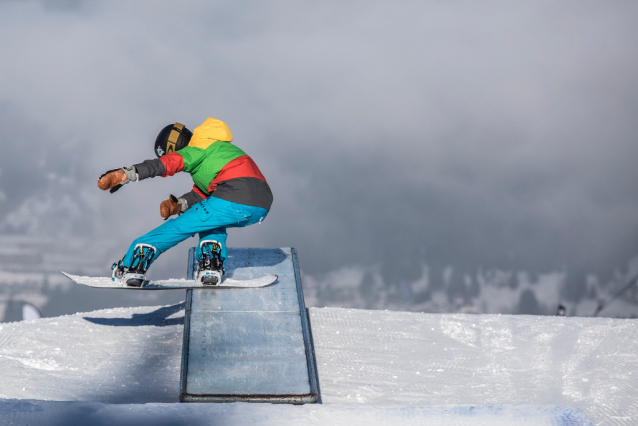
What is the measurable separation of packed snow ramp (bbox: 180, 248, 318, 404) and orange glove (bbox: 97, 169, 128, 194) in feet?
4.69

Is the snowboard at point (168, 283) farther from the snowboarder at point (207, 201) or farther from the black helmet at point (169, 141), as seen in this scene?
the black helmet at point (169, 141)

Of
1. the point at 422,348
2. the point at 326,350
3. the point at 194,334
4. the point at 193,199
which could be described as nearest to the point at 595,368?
the point at 422,348

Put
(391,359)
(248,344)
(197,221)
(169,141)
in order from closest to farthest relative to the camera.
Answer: (248,344)
(197,221)
(169,141)
(391,359)

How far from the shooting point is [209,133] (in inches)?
231

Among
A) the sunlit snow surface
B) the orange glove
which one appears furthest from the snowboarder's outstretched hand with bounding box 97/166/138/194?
the sunlit snow surface

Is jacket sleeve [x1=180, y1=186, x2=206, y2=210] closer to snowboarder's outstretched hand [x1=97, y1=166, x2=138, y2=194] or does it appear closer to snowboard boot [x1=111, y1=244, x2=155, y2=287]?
snowboard boot [x1=111, y1=244, x2=155, y2=287]

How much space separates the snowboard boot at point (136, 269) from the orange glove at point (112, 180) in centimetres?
74

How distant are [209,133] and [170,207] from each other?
3.23ft

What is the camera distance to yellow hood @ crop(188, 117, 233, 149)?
5820 millimetres

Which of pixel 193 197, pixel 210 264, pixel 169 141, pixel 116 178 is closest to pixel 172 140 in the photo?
pixel 169 141

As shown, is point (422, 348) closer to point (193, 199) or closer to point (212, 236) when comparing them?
point (212, 236)

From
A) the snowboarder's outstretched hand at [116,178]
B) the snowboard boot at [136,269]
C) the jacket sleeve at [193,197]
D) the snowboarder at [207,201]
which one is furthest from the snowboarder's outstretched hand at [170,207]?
the snowboarder's outstretched hand at [116,178]

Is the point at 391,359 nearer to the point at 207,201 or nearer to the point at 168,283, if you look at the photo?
the point at 168,283

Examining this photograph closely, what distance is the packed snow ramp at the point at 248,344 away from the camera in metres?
4.52
